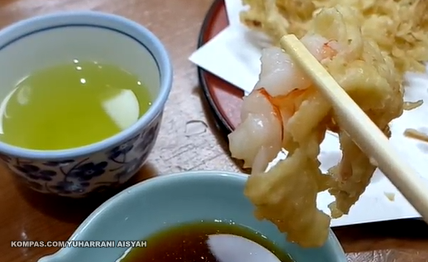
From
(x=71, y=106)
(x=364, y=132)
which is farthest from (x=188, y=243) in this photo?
(x=364, y=132)

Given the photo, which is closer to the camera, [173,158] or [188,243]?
[188,243]

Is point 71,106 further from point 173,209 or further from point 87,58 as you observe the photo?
point 173,209

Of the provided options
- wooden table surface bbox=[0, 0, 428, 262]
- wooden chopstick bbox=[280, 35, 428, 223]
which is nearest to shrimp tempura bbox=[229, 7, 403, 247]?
wooden chopstick bbox=[280, 35, 428, 223]

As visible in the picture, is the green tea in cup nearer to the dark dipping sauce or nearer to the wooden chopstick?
the dark dipping sauce

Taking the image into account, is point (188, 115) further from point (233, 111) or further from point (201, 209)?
point (201, 209)

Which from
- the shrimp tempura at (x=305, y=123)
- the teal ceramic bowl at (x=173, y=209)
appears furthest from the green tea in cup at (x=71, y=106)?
the shrimp tempura at (x=305, y=123)

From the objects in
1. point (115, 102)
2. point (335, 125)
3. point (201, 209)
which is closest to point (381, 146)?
point (335, 125)
